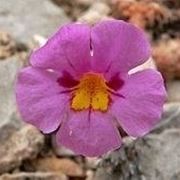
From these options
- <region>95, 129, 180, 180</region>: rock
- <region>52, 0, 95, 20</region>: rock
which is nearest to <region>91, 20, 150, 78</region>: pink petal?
<region>95, 129, 180, 180</region>: rock

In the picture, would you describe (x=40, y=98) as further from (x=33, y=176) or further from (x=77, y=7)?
(x=77, y=7)

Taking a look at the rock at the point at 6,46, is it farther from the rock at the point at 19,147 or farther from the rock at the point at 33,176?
the rock at the point at 33,176

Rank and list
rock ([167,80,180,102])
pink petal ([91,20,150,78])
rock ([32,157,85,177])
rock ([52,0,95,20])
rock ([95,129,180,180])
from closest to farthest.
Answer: pink petal ([91,20,150,78]), rock ([95,129,180,180]), rock ([32,157,85,177]), rock ([167,80,180,102]), rock ([52,0,95,20])

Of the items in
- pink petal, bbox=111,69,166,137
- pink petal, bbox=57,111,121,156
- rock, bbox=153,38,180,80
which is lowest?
rock, bbox=153,38,180,80

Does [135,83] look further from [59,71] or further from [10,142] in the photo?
[10,142]

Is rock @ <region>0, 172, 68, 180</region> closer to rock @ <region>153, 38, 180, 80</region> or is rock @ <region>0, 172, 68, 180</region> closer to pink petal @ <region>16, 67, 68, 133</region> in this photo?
pink petal @ <region>16, 67, 68, 133</region>

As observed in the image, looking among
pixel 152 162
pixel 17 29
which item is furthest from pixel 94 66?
pixel 17 29
